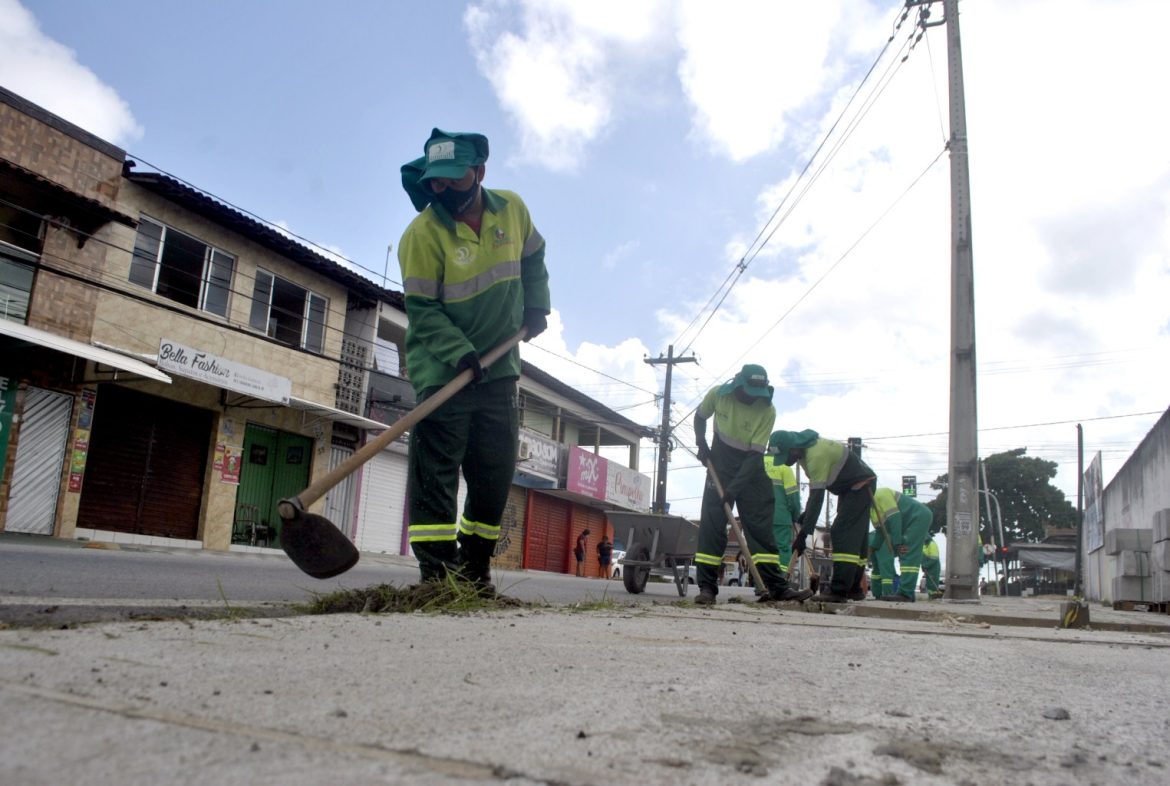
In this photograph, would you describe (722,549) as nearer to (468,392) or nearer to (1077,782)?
(468,392)

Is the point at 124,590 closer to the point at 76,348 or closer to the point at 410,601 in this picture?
the point at 410,601

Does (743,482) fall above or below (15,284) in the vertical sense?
below

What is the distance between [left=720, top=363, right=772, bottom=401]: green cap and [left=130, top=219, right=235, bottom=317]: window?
38.2 feet

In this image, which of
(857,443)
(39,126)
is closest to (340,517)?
(39,126)

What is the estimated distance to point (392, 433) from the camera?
3.34m

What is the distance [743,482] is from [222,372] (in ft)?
39.7

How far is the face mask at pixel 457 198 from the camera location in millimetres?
3826

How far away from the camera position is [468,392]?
3.77m

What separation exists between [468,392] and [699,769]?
281cm

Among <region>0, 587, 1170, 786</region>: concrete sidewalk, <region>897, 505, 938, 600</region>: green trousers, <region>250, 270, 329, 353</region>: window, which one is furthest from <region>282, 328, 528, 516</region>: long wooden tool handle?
<region>250, 270, 329, 353</region>: window

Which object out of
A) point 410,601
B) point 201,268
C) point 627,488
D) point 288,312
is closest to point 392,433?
→ point 410,601

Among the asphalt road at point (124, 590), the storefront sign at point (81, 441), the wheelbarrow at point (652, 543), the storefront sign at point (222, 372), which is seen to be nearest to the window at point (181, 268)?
the storefront sign at point (222, 372)

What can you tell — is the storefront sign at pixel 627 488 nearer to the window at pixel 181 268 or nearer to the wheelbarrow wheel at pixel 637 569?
the window at pixel 181 268

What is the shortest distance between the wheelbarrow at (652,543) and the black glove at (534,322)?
5771 millimetres
